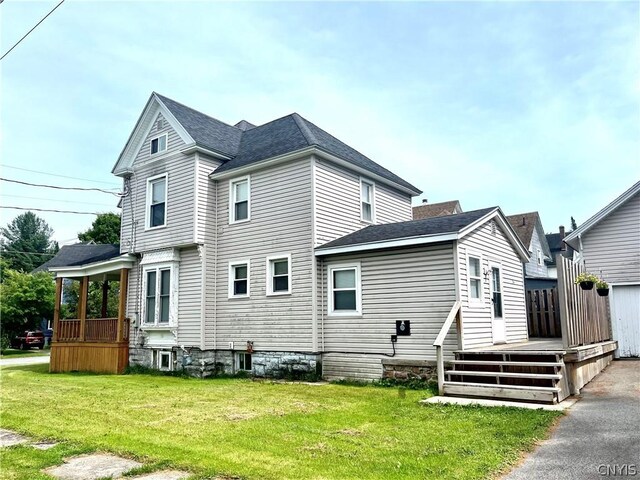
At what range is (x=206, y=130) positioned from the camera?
1619 centimetres

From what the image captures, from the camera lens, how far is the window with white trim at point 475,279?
11430 millimetres

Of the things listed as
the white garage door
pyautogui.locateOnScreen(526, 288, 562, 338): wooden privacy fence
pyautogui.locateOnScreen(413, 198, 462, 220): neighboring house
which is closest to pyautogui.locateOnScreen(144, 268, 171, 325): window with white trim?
pyautogui.locateOnScreen(526, 288, 562, 338): wooden privacy fence

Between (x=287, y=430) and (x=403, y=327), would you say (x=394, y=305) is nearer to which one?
(x=403, y=327)

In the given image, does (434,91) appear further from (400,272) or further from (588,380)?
(588,380)

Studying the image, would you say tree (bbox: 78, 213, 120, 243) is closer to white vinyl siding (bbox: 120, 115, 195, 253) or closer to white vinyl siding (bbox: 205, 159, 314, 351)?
white vinyl siding (bbox: 120, 115, 195, 253)

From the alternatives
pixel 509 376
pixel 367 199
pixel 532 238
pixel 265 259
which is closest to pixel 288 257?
pixel 265 259

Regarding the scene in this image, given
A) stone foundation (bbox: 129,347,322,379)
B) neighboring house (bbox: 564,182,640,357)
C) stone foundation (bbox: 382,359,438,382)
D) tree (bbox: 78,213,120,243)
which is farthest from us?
tree (bbox: 78,213,120,243)

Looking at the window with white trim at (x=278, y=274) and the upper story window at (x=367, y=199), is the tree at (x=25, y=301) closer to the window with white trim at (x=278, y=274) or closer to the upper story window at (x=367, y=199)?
the window with white trim at (x=278, y=274)

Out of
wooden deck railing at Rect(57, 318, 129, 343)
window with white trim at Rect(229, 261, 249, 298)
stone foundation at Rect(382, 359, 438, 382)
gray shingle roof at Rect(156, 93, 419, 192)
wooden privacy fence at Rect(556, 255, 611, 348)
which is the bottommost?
stone foundation at Rect(382, 359, 438, 382)

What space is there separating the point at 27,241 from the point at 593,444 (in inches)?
2917

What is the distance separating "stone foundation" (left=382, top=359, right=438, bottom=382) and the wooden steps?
57cm

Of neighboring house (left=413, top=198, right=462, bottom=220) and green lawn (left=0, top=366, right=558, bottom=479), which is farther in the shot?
neighboring house (left=413, top=198, right=462, bottom=220)

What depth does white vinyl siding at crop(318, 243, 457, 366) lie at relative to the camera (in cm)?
1072

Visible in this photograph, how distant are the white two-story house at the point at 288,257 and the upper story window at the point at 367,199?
0.06 metres
